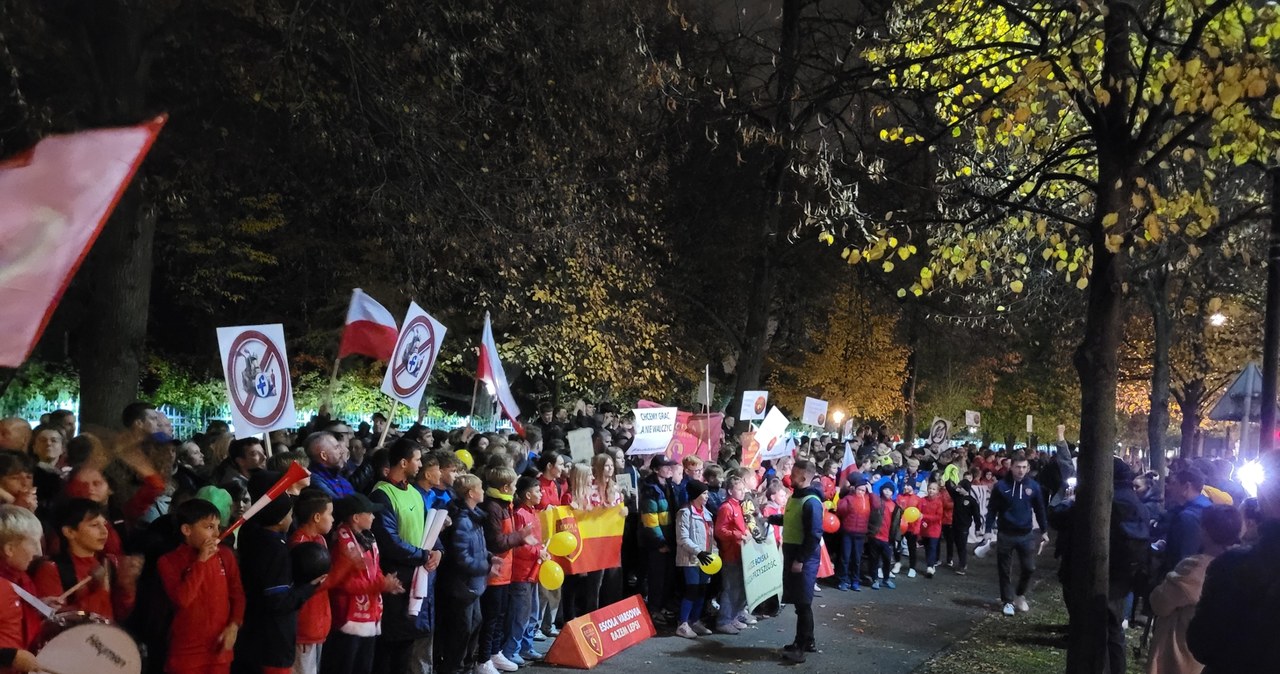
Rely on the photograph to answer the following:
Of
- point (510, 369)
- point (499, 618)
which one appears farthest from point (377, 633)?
point (510, 369)

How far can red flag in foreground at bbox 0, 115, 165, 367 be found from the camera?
3129 millimetres

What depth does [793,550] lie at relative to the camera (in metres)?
10.1

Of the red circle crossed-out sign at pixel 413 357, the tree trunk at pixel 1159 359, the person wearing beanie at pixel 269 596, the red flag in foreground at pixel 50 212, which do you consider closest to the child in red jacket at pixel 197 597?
the person wearing beanie at pixel 269 596

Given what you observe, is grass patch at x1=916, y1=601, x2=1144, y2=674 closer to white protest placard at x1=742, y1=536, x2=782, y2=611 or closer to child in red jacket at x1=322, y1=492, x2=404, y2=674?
white protest placard at x1=742, y1=536, x2=782, y2=611

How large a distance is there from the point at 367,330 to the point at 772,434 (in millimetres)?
5998

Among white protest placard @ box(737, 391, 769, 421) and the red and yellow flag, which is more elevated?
white protest placard @ box(737, 391, 769, 421)

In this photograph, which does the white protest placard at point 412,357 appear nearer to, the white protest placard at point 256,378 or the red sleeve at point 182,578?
the white protest placard at point 256,378

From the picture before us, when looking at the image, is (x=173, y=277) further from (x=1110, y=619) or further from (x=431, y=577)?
(x=1110, y=619)

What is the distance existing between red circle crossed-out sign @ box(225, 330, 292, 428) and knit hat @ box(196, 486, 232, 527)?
0.80 meters

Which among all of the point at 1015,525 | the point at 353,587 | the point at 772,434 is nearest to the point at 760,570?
the point at 772,434

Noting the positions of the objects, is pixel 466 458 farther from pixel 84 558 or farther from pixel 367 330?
pixel 84 558

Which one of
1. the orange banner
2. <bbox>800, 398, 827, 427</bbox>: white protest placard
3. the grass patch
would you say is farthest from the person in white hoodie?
<bbox>800, 398, 827, 427</bbox>: white protest placard

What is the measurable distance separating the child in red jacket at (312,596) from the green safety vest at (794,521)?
492cm

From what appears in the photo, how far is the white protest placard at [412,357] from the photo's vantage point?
9.28 meters
